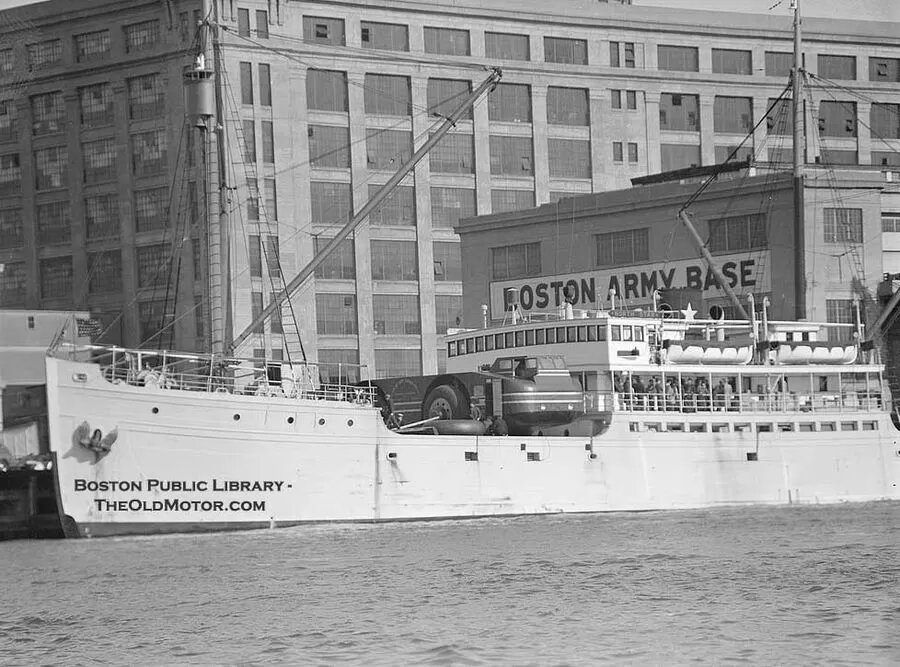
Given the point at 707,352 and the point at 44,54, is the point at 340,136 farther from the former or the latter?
the point at 707,352

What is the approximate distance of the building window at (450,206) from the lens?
295 ft

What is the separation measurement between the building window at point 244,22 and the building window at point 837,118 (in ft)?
120

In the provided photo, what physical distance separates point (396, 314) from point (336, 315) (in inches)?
154

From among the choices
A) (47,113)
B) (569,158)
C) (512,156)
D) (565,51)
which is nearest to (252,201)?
(47,113)

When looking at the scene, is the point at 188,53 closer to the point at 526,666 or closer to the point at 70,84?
the point at 70,84

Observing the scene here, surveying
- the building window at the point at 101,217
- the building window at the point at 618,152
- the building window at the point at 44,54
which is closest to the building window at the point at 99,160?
the building window at the point at 101,217

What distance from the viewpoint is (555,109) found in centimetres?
9369

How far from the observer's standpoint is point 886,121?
3890 inches

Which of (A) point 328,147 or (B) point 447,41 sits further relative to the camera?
(B) point 447,41

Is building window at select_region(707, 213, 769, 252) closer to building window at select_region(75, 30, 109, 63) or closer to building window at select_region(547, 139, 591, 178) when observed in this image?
building window at select_region(547, 139, 591, 178)

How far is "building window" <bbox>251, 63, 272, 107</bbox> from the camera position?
277 ft

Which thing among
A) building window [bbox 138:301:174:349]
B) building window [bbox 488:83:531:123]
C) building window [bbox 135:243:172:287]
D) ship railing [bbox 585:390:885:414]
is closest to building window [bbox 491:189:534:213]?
building window [bbox 488:83:531:123]

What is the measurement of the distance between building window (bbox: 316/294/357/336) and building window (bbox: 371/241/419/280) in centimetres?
238

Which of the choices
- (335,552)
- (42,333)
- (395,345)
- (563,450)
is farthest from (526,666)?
(395,345)
